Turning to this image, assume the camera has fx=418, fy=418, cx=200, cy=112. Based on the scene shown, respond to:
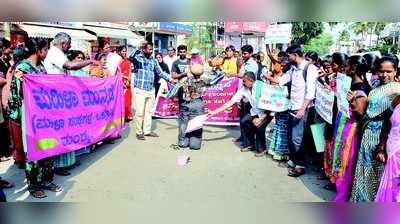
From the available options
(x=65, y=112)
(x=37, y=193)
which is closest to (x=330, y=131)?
(x=65, y=112)

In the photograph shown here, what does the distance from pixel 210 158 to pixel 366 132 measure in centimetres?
257

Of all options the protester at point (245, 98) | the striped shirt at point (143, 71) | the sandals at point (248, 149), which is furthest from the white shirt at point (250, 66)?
the striped shirt at point (143, 71)

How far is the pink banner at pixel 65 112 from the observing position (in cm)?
396

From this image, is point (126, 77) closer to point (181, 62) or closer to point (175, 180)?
point (181, 62)

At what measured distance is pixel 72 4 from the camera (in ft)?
6.99

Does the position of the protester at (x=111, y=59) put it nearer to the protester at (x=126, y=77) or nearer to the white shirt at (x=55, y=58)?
the protester at (x=126, y=77)

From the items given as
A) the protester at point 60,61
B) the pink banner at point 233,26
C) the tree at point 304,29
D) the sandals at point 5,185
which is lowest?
the sandals at point 5,185

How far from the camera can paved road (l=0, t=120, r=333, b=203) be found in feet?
13.0

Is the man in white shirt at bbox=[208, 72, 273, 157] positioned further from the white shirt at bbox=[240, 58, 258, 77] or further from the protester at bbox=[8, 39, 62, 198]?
the protester at bbox=[8, 39, 62, 198]

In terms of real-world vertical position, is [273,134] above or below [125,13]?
below

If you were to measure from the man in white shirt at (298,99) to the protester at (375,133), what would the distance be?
1277 millimetres

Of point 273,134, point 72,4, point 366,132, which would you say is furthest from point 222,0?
point 273,134

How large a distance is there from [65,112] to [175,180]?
4.59 ft

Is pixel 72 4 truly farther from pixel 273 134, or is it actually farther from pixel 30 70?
pixel 273 134
